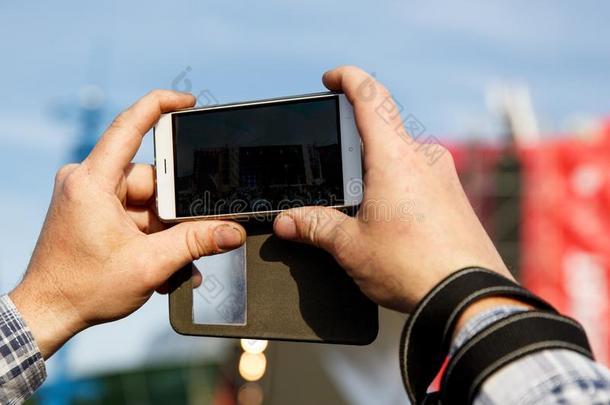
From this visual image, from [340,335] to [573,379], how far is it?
57 centimetres

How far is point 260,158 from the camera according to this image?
1.60 m

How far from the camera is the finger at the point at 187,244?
5.08 feet

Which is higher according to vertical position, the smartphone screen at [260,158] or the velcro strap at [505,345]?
the smartphone screen at [260,158]

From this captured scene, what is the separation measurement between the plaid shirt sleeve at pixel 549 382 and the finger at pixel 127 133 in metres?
0.98

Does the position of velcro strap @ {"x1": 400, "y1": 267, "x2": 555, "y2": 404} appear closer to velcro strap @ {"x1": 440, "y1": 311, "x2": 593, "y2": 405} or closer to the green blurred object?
velcro strap @ {"x1": 440, "y1": 311, "x2": 593, "y2": 405}

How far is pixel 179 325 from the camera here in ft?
5.35

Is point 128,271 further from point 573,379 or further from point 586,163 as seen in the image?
point 586,163

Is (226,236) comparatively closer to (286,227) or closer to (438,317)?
(286,227)

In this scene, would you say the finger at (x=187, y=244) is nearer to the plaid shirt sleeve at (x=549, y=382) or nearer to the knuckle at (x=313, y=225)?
the knuckle at (x=313, y=225)

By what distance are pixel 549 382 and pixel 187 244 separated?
0.85 metres

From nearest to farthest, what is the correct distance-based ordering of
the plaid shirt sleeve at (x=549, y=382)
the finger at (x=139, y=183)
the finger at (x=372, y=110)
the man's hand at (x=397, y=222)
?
1. the plaid shirt sleeve at (x=549, y=382)
2. the man's hand at (x=397, y=222)
3. the finger at (x=372, y=110)
4. the finger at (x=139, y=183)

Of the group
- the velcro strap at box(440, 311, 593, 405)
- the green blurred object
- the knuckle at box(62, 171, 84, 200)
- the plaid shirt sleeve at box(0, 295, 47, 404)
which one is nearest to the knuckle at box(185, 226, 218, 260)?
the knuckle at box(62, 171, 84, 200)

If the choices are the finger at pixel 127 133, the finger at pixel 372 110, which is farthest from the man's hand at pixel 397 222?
the finger at pixel 127 133

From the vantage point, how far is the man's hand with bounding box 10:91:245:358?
1548 millimetres
